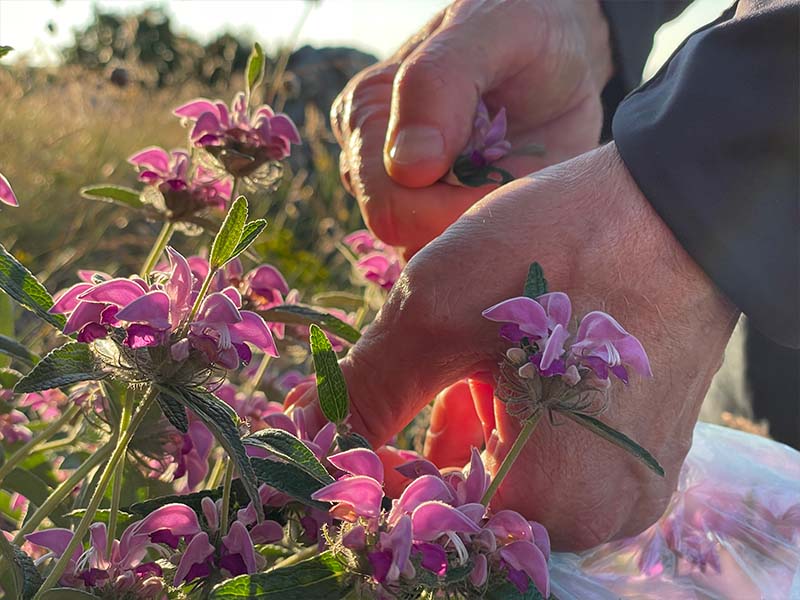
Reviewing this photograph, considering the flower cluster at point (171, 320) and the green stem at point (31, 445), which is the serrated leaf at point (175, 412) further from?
the green stem at point (31, 445)

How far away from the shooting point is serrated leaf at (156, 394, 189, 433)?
24.2 inches

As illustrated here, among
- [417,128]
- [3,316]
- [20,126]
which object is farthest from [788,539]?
[20,126]

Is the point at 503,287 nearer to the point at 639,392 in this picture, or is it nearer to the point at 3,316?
the point at 639,392

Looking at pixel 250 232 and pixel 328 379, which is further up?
pixel 250 232

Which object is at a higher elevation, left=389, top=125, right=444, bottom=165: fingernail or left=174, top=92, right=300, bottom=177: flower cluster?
left=174, top=92, right=300, bottom=177: flower cluster

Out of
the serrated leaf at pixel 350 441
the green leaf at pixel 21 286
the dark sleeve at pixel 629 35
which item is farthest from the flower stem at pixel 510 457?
the dark sleeve at pixel 629 35

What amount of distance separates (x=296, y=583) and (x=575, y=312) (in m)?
0.40

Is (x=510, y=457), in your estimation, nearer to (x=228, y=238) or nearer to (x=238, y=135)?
(x=228, y=238)

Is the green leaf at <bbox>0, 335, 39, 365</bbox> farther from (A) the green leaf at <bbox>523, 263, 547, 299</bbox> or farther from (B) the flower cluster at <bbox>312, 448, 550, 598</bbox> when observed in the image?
(A) the green leaf at <bbox>523, 263, 547, 299</bbox>

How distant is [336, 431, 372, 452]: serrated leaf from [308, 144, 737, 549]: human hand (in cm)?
6

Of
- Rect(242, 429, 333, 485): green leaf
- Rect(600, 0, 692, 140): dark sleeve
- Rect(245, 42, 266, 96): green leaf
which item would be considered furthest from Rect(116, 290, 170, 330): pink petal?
Rect(600, 0, 692, 140): dark sleeve

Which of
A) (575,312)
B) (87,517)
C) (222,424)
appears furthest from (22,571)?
(575,312)

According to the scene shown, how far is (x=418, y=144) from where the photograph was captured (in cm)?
113

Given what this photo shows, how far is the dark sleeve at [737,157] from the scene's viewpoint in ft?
2.93
